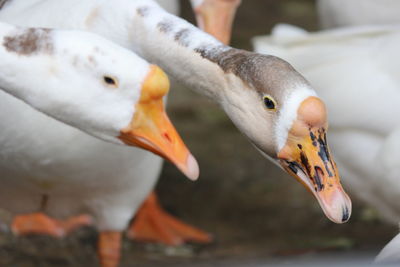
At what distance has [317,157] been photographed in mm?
3221

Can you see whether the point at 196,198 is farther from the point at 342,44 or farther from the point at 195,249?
the point at 342,44

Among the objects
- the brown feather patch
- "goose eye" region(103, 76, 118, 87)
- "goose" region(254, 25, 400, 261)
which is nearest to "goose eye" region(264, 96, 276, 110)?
"goose eye" region(103, 76, 118, 87)

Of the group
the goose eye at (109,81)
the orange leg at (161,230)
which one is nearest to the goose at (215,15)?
the goose eye at (109,81)

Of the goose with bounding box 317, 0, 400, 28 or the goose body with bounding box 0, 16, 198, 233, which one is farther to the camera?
the goose with bounding box 317, 0, 400, 28

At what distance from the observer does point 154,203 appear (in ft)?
18.5

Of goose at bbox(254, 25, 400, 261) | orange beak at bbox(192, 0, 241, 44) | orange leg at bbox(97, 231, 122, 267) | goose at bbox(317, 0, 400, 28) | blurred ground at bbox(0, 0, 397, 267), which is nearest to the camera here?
orange beak at bbox(192, 0, 241, 44)

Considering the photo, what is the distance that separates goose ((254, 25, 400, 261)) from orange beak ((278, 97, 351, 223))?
1470 millimetres

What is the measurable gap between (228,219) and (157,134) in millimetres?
2439

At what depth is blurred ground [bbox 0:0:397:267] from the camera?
522 centimetres

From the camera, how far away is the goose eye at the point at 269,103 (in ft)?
10.6

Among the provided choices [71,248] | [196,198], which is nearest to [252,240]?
[196,198]

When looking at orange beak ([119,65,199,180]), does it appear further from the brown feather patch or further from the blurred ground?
the blurred ground

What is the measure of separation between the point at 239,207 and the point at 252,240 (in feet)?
1.17

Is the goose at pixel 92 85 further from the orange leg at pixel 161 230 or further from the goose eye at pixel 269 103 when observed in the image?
the orange leg at pixel 161 230
